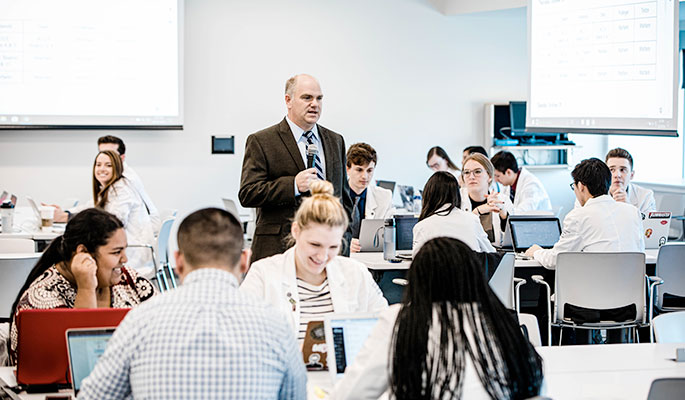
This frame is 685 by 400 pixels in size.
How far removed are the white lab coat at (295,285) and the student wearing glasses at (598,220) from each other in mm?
2267

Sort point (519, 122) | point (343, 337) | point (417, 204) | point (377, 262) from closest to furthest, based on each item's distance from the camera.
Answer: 1. point (343, 337)
2. point (377, 262)
3. point (417, 204)
4. point (519, 122)

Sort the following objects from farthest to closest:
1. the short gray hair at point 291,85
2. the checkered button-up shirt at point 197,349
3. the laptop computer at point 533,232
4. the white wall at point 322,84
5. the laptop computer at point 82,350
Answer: the white wall at point 322,84, the laptop computer at point 533,232, the short gray hair at point 291,85, the laptop computer at point 82,350, the checkered button-up shirt at point 197,349

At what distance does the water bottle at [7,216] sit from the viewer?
6.35 metres

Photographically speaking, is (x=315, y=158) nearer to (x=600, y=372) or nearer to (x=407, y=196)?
(x=600, y=372)

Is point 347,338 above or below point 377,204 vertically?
below

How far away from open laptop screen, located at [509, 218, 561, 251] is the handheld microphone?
6.62 feet

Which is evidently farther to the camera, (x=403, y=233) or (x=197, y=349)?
(x=403, y=233)

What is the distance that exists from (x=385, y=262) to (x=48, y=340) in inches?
115

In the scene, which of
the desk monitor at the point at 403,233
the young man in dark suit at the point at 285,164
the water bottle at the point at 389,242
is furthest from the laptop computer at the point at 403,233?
the young man in dark suit at the point at 285,164

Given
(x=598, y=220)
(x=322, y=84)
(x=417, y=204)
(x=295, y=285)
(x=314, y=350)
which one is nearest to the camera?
(x=314, y=350)

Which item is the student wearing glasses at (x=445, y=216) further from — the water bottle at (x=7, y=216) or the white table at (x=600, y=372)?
the water bottle at (x=7, y=216)

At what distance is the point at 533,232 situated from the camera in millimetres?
5656

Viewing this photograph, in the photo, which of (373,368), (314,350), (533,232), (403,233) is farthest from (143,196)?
(373,368)

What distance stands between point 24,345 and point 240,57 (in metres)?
6.68
